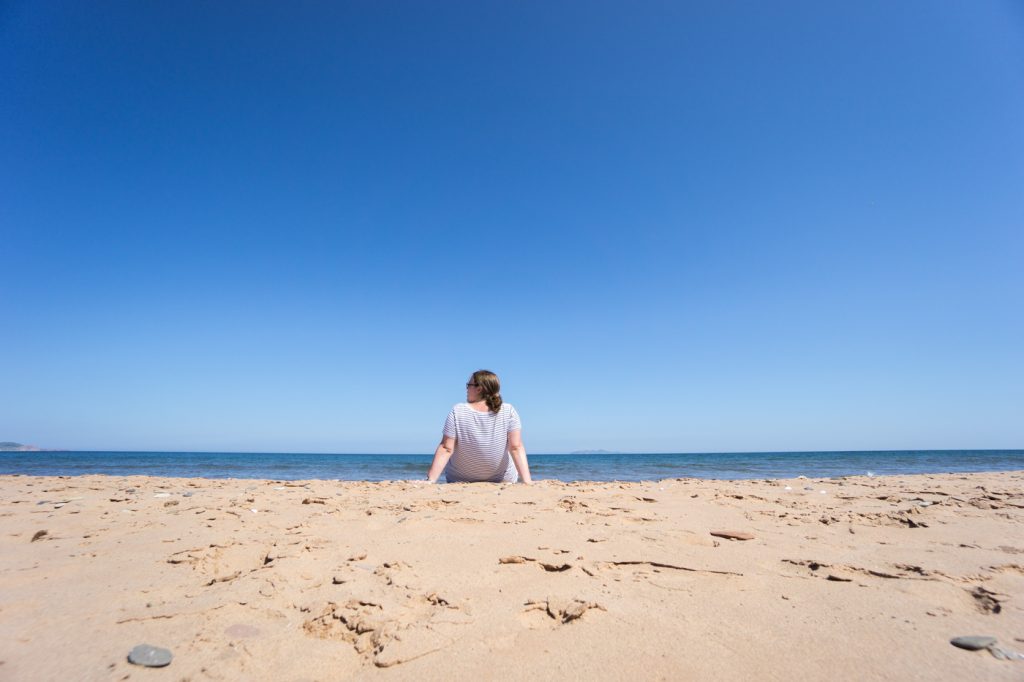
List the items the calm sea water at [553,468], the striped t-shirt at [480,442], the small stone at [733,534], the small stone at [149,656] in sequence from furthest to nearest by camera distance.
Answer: the calm sea water at [553,468], the striped t-shirt at [480,442], the small stone at [733,534], the small stone at [149,656]

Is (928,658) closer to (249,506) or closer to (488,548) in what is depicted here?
(488,548)

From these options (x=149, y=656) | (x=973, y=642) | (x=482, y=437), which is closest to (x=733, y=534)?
(x=973, y=642)

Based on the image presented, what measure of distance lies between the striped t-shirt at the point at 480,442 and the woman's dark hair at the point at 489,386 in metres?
0.11

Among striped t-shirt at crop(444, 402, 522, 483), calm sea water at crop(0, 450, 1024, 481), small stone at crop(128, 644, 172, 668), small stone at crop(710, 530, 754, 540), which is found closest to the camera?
small stone at crop(128, 644, 172, 668)

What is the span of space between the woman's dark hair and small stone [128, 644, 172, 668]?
379cm

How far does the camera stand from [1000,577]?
1995 millimetres

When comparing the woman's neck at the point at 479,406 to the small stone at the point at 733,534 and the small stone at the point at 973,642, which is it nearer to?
the small stone at the point at 733,534

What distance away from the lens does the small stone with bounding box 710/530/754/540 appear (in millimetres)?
2639

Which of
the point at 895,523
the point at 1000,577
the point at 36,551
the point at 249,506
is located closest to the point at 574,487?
the point at 895,523

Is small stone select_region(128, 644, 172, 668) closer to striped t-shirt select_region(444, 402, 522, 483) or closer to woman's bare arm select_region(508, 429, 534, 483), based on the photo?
striped t-shirt select_region(444, 402, 522, 483)

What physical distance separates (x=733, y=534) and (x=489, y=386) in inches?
117

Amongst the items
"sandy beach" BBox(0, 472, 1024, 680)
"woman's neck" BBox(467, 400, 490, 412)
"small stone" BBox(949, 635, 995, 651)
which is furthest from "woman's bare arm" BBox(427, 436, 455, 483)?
"small stone" BBox(949, 635, 995, 651)

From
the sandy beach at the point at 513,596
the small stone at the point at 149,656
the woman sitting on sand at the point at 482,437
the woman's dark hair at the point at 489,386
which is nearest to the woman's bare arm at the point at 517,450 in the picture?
the woman sitting on sand at the point at 482,437

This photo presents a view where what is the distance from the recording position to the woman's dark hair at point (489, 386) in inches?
203
